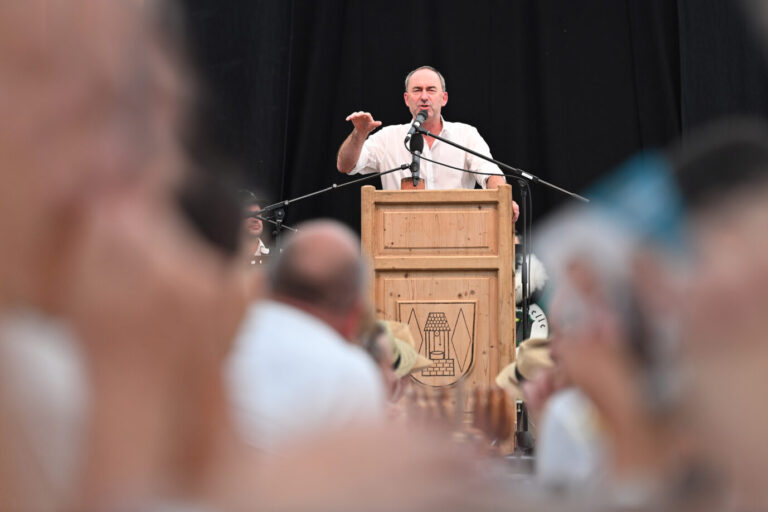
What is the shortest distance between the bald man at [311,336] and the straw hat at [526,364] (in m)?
0.26

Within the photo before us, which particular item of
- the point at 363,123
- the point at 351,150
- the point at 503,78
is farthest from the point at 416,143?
the point at 503,78

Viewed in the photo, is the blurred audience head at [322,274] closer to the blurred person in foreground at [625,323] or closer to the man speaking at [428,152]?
the blurred person in foreground at [625,323]

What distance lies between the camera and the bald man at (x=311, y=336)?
1.31 meters

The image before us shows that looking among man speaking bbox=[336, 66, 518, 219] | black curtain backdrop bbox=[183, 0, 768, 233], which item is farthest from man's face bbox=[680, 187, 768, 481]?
black curtain backdrop bbox=[183, 0, 768, 233]

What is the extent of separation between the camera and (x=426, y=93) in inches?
227

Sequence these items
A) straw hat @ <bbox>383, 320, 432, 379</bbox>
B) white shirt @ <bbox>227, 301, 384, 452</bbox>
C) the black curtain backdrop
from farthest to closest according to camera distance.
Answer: the black curtain backdrop → straw hat @ <bbox>383, 320, 432, 379</bbox> → white shirt @ <bbox>227, 301, 384, 452</bbox>

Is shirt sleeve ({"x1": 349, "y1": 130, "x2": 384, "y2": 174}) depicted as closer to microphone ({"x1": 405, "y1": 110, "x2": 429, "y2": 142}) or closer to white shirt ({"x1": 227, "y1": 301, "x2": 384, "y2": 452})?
microphone ({"x1": 405, "y1": 110, "x2": 429, "y2": 142})

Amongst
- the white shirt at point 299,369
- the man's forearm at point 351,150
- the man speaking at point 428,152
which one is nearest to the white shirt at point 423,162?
the man speaking at point 428,152

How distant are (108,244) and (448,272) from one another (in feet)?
12.3

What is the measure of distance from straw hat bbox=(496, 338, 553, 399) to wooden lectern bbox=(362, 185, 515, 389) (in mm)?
2220

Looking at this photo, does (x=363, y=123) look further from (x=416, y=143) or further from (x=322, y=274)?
(x=322, y=274)

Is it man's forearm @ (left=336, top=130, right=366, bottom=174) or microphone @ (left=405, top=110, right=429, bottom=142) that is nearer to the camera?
microphone @ (left=405, top=110, right=429, bottom=142)

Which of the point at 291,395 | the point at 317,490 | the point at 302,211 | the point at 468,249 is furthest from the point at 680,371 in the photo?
the point at 302,211

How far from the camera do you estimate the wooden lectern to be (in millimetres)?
4035
